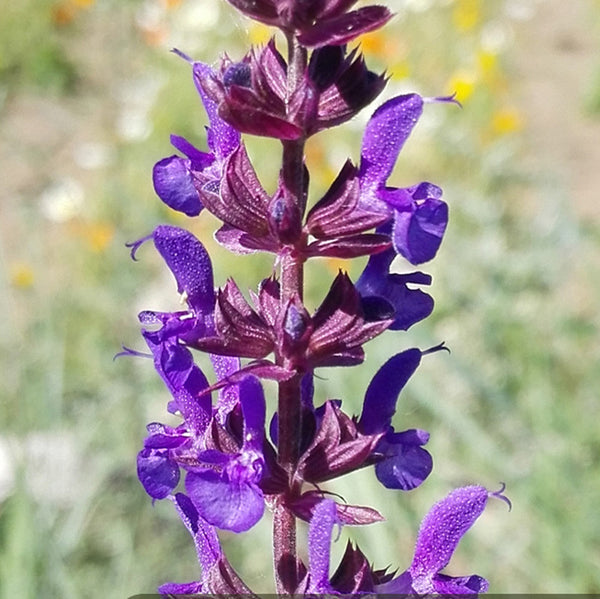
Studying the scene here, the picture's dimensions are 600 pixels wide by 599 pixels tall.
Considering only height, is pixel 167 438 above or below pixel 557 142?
below

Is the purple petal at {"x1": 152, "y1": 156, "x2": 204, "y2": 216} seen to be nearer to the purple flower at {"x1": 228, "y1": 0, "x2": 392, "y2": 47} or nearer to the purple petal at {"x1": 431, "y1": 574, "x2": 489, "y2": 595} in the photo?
the purple flower at {"x1": 228, "y1": 0, "x2": 392, "y2": 47}

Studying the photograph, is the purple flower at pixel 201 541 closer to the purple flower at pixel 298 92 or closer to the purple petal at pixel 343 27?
the purple flower at pixel 298 92

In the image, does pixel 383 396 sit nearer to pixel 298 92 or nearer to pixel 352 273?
pixel 298 92

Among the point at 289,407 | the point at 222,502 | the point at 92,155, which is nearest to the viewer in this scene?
the point at 222,502

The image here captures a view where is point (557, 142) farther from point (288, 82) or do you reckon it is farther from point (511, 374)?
point (288, 82)

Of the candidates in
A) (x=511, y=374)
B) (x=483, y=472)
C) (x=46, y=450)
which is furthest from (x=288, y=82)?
(x=511, y=374)

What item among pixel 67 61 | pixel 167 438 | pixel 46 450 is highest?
pixel 67 61

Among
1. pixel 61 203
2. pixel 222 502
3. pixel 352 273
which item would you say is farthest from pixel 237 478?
pixel 61 203
